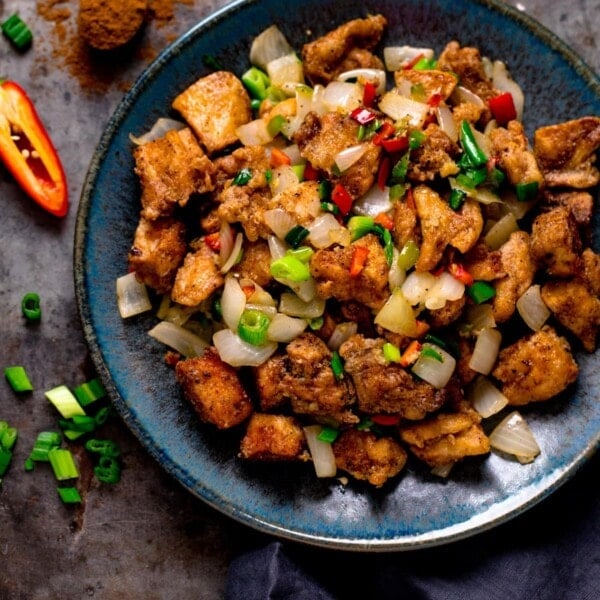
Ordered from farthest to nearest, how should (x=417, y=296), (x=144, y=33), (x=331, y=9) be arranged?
(x=144, y=33)
(x=331, y=9)
(x=417, y=296)

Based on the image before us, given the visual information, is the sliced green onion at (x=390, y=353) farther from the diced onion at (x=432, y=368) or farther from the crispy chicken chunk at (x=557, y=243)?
the crispy chicken chunk at (x=557, y=243)

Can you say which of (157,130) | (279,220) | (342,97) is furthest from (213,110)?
(279,220)

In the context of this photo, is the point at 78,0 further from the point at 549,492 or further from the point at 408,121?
the point at 549,492

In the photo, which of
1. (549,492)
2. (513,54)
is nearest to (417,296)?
(549,492)

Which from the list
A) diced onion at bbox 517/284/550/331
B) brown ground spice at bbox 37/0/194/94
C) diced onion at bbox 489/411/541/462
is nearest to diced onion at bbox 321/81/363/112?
brown ground spice at bbox 37/0/194/94

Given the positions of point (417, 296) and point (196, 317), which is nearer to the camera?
point (417, 296)

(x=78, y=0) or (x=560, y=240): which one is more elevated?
(x=78, y=0)

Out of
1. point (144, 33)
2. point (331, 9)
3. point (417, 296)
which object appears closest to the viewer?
point (417, 296)

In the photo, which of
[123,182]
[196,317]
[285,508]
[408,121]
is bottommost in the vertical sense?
[285,508]
